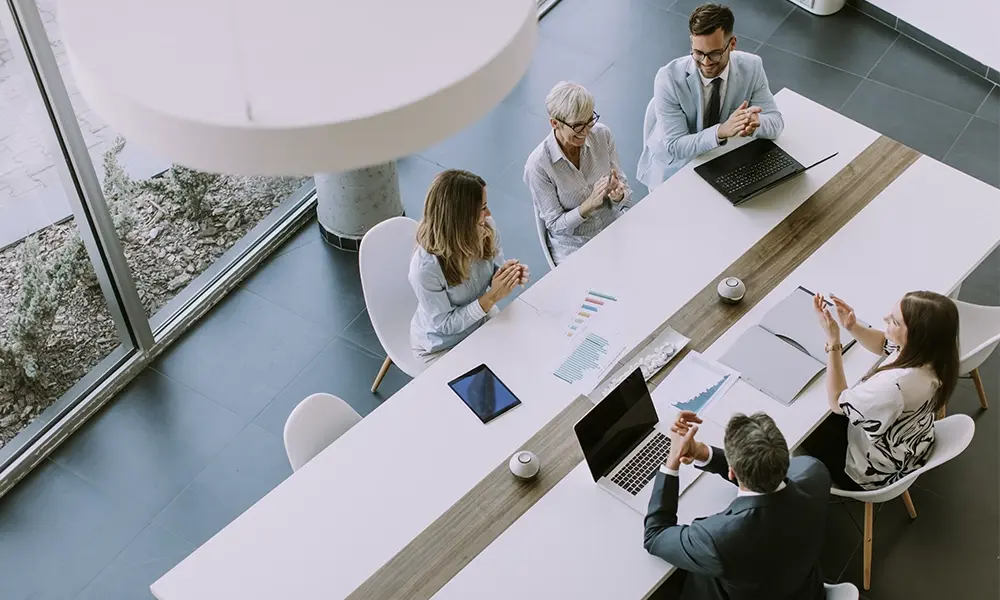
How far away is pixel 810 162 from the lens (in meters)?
4.41

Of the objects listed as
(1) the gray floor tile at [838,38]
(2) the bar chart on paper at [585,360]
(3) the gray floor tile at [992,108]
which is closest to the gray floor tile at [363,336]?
(2) the bar chart on paper at [585,360]

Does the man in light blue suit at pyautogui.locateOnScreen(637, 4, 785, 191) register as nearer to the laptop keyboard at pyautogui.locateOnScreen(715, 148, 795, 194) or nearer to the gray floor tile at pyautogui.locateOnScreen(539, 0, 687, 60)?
the laptop keyboard at pyautogui.locateOnScreen(715, 148, 795, 194)

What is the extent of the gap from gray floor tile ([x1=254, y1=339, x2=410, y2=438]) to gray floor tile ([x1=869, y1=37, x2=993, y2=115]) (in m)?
3.53

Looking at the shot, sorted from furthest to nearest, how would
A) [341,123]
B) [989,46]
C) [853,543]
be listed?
[989,46] → [853,543] → [341,123]

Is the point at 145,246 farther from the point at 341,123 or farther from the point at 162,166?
the point at 341,123

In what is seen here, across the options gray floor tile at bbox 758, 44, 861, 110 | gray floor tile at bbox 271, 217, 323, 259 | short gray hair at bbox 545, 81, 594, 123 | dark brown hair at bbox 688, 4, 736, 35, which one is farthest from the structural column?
gray floor tile at bbox 758, 44, 861, 110

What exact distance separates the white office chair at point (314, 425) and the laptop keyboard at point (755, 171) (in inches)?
72.1

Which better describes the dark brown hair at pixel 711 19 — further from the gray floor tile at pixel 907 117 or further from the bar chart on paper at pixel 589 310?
the gray floor tile at pixel 907 117

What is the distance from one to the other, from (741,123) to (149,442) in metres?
2.94

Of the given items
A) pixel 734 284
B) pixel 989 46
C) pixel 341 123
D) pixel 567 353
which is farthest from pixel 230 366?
→ pixel 989 46

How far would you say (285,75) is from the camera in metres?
1.44

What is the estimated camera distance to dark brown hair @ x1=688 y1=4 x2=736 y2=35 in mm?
4203

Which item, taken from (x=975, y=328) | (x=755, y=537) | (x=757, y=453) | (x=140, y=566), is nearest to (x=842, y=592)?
(x=755, y=537)

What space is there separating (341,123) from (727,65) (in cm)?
337
